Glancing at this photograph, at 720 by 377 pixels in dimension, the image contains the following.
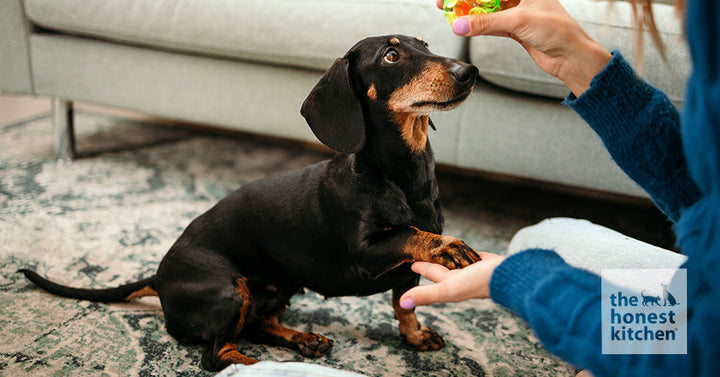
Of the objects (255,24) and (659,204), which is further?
(255,24)

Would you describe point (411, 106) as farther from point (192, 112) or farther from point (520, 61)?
point (192, 112)

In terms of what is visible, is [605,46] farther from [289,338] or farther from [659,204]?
[289,338]

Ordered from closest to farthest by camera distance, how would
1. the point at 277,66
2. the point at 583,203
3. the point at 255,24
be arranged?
the point at 255,24
the point at 277,66
the point at 583,203

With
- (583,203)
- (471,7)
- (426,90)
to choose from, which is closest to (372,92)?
(426,90)

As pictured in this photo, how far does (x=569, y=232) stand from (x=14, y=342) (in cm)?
147

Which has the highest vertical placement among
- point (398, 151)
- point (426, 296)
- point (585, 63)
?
point (585, 63)

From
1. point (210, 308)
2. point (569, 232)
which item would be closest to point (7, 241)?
point (210, 308)

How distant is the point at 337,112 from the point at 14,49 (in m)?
2.10

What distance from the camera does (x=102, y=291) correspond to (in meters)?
1.60

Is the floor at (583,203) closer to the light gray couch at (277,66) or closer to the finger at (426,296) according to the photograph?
the light gray couch at (277,66)

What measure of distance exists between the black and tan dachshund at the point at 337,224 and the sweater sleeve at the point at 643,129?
0.95 ft

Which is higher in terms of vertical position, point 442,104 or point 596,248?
point 442,104

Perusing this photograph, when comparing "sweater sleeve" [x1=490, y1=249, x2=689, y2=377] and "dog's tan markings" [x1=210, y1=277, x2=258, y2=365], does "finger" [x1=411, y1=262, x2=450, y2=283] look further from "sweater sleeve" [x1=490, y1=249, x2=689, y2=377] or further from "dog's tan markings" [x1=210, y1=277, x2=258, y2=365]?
"dog's tan markings" [x1=210, y1=277, x2=258, y2=365]

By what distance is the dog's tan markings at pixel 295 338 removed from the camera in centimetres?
147
